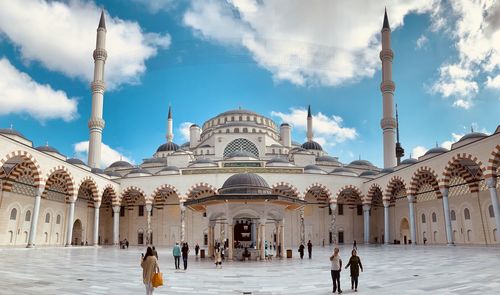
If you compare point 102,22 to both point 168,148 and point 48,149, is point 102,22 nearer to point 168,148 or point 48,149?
point 48,149

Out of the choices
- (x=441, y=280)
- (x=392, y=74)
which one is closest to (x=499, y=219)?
(x=441, y=280)

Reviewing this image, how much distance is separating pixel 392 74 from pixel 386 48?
2.18 m

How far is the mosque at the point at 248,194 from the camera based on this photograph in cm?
1856

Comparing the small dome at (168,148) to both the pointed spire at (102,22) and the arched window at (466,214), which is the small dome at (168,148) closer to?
the pointed spire at (102,22)

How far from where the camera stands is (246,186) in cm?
1565

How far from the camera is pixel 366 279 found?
29.6ft

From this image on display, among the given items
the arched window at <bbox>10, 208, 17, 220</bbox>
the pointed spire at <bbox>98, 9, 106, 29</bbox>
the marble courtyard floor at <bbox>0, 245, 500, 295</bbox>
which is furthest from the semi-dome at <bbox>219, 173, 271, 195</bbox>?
the pointed spire at <bbox>98, 9, 106, 29</bbox>

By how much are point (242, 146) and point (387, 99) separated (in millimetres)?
13827

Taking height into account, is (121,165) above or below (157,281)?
above

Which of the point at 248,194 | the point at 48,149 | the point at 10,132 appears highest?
the point at 10,132

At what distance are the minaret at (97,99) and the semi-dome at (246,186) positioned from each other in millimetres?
20115

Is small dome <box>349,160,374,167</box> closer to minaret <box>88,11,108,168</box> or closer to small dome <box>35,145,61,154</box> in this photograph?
minaret <box>88,11,108,168</box>

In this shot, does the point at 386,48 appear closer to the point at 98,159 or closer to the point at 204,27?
the point at 204,27

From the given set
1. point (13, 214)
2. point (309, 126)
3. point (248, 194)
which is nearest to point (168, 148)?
point (309, 126)
